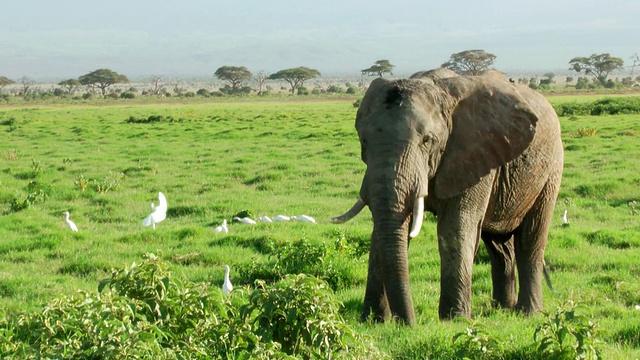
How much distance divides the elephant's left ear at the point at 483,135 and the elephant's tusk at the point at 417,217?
59 centimetres

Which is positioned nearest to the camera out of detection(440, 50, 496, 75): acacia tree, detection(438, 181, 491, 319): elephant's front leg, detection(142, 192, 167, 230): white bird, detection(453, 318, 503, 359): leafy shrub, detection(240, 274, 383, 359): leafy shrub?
detection(240, 274, 383, 359): leafy shrub

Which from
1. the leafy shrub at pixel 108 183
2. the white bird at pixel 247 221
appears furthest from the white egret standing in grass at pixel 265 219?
the leafy shrub at pixel 108 183

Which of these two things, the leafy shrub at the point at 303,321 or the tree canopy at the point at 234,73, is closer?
the leafy shrub at the point at 303,321

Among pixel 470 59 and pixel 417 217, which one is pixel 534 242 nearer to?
pixel 417 217

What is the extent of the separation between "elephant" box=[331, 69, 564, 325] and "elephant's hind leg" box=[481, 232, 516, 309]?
0.02 metres

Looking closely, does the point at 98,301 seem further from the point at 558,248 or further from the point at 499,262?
the point at 558,248

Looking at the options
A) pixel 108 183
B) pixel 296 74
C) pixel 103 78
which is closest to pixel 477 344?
pixel 108 183

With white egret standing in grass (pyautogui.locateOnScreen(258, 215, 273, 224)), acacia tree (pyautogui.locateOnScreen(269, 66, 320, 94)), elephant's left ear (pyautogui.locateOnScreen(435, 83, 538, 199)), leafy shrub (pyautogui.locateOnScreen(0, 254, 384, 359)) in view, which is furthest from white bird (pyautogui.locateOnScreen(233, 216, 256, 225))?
acacia tree (pyautogui.locateOnScreen(269, 66, 320, 94))

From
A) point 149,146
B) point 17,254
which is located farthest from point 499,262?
point 149,146

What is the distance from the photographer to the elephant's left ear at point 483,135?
281 inches

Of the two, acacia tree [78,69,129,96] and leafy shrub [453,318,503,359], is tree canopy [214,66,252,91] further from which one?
leafy shrub [453,318,503,359]

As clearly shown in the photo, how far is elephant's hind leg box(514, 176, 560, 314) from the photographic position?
838cm

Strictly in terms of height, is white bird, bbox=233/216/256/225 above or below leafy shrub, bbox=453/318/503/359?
below

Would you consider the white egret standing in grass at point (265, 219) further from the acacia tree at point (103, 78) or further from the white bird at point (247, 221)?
the acacia tree at point (103, 78)
